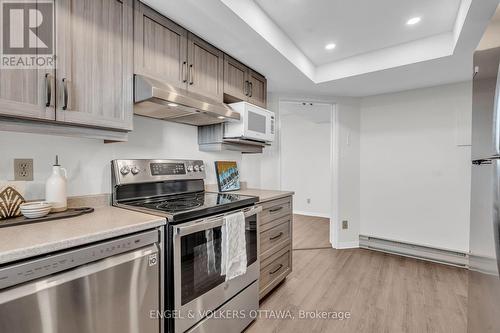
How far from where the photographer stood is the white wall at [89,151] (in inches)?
49.3

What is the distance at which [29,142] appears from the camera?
128 centimetres

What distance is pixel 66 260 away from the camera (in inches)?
34.7

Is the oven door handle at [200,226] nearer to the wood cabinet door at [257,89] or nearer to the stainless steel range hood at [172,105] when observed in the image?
the stainless steel range hood at [172,105]

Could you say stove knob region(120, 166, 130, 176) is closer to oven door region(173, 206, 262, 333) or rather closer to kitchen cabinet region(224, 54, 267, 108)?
oven door region(173, 206, 262, 333)

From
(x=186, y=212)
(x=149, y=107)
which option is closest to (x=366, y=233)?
(x=186, y=212)

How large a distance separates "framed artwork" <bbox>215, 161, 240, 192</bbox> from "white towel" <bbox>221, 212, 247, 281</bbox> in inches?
32.2

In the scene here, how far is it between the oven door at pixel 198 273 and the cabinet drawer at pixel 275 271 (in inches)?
17.6

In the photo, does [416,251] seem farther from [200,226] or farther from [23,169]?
[23,169]

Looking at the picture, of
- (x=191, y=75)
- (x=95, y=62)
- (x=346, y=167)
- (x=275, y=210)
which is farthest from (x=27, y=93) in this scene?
(x=346, y=167)

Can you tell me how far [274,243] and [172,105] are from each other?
1.49 m

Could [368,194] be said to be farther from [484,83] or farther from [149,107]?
[149,107]

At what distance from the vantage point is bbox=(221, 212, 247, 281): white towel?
60.2 inches

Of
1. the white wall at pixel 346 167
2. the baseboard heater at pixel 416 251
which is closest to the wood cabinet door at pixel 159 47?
the white wall at pixel 346 167

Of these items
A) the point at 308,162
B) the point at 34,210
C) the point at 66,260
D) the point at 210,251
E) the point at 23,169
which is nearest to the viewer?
the point at 66,260
